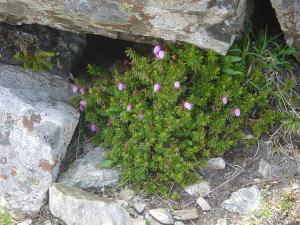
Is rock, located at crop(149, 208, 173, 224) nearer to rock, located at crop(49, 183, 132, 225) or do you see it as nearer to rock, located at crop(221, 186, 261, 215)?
rock, located at crop(49, 183, 132, 225)

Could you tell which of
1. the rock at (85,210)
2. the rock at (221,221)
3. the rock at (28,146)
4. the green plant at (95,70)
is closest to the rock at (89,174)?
the rock at (28,146)

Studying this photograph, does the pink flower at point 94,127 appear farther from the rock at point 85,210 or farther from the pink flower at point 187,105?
the pink flower at point 187,105

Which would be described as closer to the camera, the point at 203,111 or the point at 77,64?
the point at 203,111

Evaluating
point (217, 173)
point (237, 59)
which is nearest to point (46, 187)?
point (217, 173)

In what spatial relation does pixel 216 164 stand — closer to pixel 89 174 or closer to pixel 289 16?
pixel 89 174

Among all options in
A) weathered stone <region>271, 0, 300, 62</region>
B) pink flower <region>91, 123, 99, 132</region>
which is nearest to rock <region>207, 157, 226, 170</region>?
pink flower <region>91, 123, 99, 132</region>

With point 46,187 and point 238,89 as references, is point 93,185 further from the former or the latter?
point 238,89
